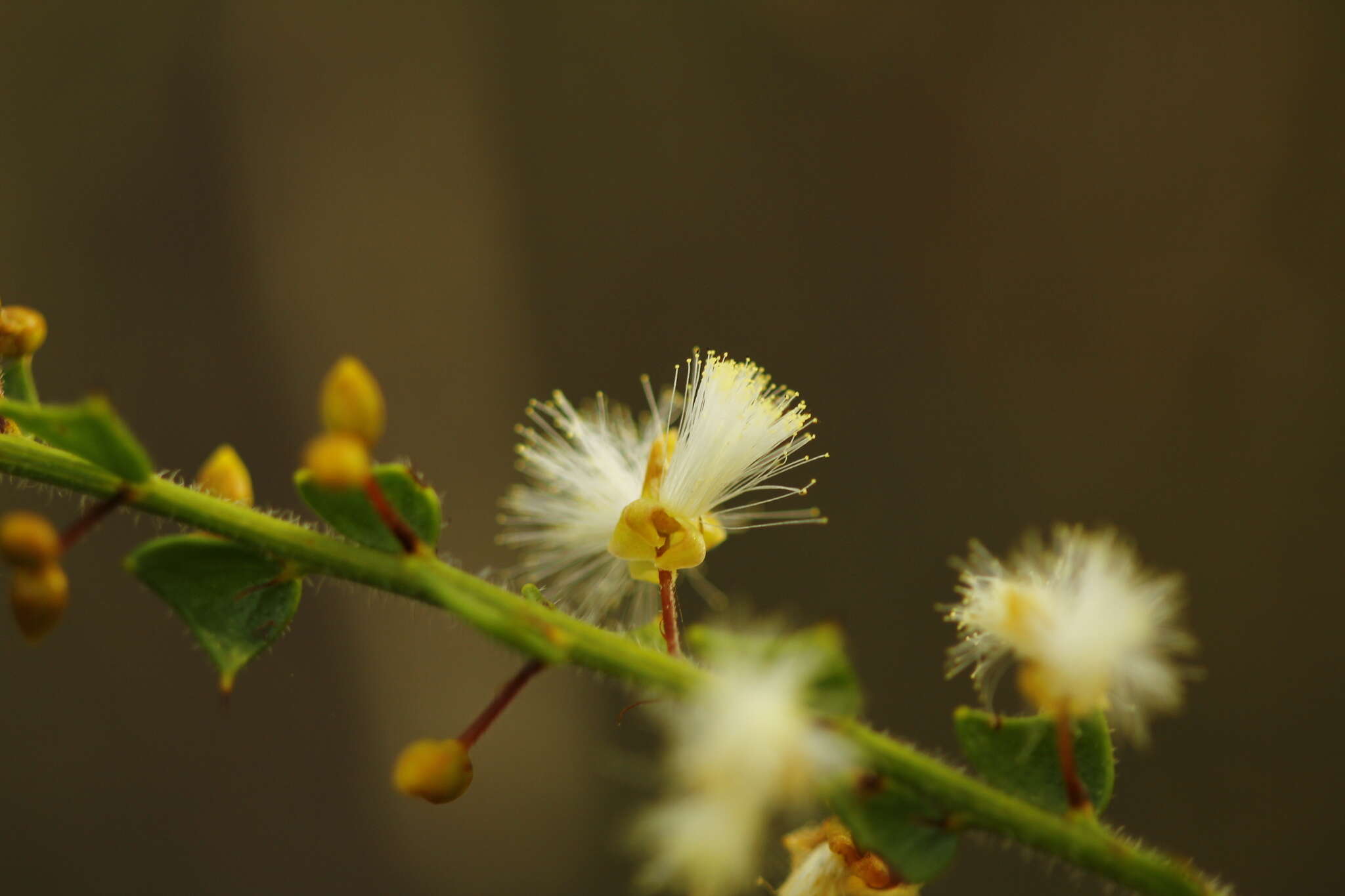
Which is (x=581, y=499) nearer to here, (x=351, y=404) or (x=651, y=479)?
(x=651, y=479)

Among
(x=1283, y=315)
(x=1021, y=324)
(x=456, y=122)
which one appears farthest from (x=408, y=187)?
(x=1283, y=315)

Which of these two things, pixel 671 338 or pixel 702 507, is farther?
pixel 671 338

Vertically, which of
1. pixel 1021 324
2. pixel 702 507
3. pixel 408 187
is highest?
pixel 1021 324

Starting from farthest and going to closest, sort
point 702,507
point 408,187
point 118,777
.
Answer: point 408,187, point 118,777, point 702,507

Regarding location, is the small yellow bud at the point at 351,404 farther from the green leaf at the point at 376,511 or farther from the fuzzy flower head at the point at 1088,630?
the fuzzy flower head at the point at 1088,630

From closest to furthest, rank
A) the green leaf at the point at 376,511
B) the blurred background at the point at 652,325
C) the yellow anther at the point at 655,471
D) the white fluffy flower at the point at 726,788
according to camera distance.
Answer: the white fluffy flower at the point at 726,788 → the green leaf at the point at 376,511 → the yellow anther at the point at 655,471 → the blurred background at the point at 652,325

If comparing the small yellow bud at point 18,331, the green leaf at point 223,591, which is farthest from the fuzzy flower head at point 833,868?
the small yellow bud at point 18,331

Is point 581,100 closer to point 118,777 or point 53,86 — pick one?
point 53,86
